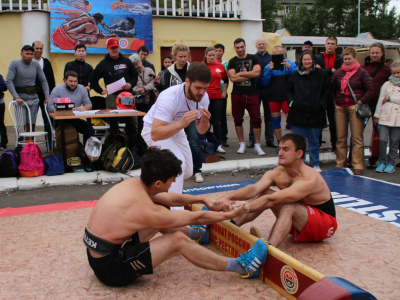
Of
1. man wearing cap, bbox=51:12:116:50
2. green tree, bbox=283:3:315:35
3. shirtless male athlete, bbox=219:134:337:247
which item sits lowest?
shirtless male athlete, bbox=219:134:337:247

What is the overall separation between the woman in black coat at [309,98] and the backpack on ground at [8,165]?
479cm

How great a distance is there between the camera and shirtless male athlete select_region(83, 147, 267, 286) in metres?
3.42

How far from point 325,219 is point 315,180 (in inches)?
16.5

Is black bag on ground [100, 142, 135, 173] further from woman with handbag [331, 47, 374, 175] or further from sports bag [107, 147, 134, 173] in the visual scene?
woman with handbag [331, 47, 374, 175]

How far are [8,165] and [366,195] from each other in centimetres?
558

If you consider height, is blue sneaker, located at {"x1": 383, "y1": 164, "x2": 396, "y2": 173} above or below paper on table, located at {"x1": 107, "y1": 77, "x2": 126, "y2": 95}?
below

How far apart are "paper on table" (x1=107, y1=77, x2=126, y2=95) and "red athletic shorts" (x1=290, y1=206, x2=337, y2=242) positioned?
195 inches

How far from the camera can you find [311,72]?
798 centimetres

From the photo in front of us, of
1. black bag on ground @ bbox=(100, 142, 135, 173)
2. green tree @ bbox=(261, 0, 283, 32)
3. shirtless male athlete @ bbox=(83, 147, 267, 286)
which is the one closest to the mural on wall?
black bag on ground @ bbox=(100, 142, 135, 173)

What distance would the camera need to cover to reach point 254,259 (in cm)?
371

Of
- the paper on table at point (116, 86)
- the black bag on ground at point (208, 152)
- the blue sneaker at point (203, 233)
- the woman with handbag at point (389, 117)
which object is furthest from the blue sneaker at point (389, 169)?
the paper on table at point (116, 86)

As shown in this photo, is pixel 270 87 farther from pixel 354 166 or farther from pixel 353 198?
pixel 353 198

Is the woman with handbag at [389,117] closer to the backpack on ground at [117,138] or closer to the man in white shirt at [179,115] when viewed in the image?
the man in white shirt at [179,115]

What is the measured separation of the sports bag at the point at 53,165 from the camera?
7.63 m
